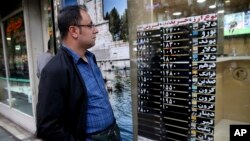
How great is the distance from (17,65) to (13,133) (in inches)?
61.8

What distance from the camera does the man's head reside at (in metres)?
1.68

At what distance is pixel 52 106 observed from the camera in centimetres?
148

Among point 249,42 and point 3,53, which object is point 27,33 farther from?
point 249,42

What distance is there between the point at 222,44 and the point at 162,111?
833mm

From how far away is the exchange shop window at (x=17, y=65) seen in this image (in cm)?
509

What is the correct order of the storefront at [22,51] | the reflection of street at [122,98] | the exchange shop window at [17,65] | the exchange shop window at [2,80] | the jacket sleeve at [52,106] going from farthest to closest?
the exchange shop window at [2,80], the exchange shop window at [17,65], the storefront at [22,51], the reflection of street at [122,98], the jacket sleeve at [52,106]

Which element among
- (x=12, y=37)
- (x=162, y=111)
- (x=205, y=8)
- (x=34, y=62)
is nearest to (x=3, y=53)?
(x=12, y=37)

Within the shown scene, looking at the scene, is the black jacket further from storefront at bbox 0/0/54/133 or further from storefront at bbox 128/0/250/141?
storefront at bbox 0/0/54/133

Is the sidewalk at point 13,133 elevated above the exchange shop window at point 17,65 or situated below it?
below

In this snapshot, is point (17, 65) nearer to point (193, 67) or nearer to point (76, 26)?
point (76, 26)

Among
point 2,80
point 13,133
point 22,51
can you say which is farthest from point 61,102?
point 2,80

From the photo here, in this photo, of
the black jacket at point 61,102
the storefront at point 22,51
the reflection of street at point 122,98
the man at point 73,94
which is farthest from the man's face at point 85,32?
the storefront at point 22,51

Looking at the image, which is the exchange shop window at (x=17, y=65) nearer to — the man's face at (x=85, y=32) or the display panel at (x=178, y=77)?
the display panel at (x=178, y=77)

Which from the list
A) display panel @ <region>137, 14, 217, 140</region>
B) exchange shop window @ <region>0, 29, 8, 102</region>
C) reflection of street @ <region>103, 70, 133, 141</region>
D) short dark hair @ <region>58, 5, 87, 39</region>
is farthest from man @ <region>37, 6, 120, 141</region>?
exchange shop window @ <region>0, 29, 8, 102</region>
